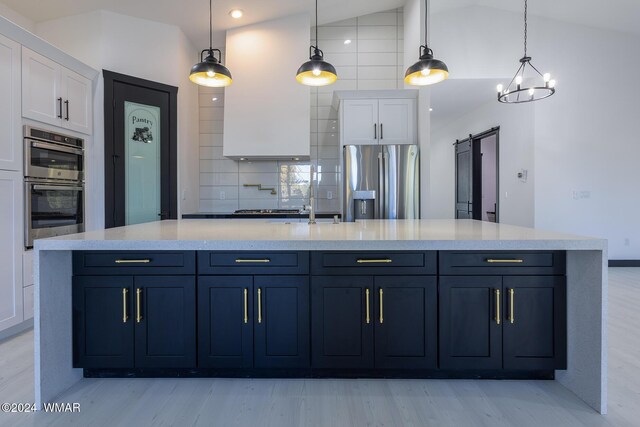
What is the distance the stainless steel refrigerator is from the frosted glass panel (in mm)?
2203

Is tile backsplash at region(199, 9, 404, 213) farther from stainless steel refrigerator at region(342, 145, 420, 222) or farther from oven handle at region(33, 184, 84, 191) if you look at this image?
oven handle at region(33, 184, 84, 191)

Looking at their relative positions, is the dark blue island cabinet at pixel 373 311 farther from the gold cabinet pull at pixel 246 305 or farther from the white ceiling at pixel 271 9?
the white ceiling at pixel 271 9

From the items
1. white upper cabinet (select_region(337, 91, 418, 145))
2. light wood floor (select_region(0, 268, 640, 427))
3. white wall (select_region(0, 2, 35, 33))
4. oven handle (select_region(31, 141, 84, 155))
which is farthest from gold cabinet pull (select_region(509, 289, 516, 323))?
white wall (select_region(0, 2, 35, 33))

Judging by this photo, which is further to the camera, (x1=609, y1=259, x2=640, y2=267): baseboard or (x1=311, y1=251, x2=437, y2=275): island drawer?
(x1=609, y1=259, x2=640, y2=267): baseboard

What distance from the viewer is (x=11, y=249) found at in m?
2.57

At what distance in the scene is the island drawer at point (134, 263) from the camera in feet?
5.94

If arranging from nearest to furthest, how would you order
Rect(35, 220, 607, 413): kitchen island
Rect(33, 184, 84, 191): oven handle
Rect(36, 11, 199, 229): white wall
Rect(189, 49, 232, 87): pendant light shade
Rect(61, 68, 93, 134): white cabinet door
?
Rect(35, 220, 607, 413): kitchen island → Rect(189, 49, 232, 87): pendant light shade → Rect(33, 184, 84, 191): oven handle → Rect(61, 68, 93, 134): white cabinet door → Rect(36, 11, 199, 229): white wall

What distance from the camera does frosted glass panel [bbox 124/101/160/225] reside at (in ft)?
11.8

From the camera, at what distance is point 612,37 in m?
4.86

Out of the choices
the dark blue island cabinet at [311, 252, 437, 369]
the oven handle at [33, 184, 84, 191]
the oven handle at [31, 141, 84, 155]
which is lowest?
the dark blue island cabinet at [311, 252, 437, 369]

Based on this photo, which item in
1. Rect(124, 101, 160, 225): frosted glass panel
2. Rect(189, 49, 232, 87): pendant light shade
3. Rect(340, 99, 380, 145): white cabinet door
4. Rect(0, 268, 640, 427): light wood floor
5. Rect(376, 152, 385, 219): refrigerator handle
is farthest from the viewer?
→ Rect(340, 99, 380, 145): white cabinet door

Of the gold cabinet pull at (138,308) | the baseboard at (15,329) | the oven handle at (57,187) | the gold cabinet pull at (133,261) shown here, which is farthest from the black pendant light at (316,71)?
the baseboard at (15,329)

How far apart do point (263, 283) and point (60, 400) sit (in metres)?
1.20

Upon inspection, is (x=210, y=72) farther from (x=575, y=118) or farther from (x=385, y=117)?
(x=575, y=118)
